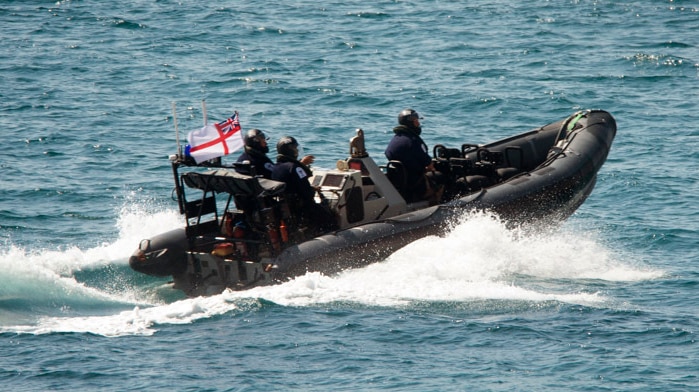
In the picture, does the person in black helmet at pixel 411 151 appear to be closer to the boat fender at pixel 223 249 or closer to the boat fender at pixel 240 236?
the boat fender at pixel 240 236

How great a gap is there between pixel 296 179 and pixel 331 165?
669 cm

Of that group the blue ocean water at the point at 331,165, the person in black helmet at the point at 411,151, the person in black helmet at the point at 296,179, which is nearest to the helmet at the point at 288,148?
the person in black helmet at the point at 296,179

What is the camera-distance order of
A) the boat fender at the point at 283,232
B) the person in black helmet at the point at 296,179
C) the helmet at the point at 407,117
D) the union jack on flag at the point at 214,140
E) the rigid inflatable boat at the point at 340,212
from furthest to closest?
the helmet at the point at 407,117 < the person in black helmet at the point at 296,179 < the boat fender at the point at 283,232 < the rigid inflatable boat at the point at 340,212 < the union jack on flag at the point at 214,140

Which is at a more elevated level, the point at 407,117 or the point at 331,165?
the point at 407,117

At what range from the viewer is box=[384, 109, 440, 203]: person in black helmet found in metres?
15.0

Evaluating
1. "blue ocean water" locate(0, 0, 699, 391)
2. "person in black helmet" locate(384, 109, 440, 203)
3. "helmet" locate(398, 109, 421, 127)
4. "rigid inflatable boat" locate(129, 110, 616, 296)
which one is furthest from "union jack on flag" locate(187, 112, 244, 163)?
"helmet" locate(398, 109, 421, 127)

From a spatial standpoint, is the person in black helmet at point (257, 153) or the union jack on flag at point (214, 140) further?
the person in black helmet at point (257, 153)

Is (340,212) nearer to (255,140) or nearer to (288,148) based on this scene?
Answer: (288,148)

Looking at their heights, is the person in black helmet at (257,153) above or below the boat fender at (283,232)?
above

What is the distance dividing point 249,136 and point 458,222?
9.40 ft

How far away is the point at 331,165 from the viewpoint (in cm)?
2023

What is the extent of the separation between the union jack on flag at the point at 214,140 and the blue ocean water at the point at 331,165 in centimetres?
160

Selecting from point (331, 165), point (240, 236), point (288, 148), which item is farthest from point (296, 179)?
point (331, 165)

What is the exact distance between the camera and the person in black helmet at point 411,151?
15.0 m
